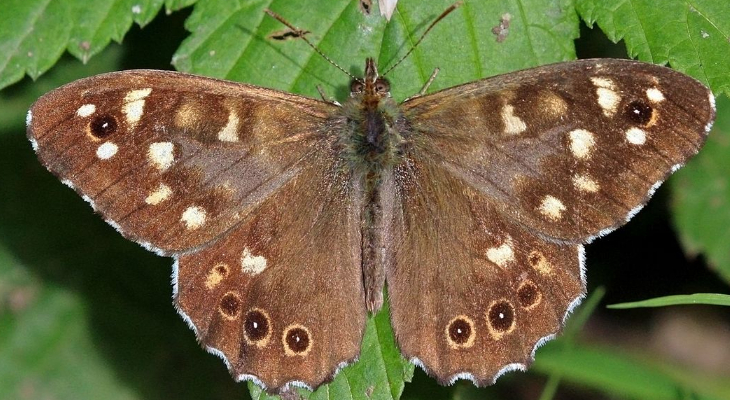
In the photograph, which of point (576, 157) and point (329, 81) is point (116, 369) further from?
point (576, 157)

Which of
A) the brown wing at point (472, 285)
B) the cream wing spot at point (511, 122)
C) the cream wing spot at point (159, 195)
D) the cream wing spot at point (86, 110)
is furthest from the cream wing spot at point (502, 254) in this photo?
the cream wing spot at point (86, 110)

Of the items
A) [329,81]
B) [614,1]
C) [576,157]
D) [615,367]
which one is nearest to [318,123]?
[329,81]

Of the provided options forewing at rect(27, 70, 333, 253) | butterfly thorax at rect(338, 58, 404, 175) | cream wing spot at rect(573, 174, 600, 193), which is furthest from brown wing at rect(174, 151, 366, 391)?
cream wing spot at rect(573, 174, 600, 193)

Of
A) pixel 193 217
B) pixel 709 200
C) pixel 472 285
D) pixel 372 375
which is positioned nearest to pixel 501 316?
pixel 472 285

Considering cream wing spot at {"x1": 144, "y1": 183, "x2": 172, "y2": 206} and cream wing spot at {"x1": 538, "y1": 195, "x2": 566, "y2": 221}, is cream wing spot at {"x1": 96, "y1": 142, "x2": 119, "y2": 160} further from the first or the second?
cream wing spot at {"x1": 538, "y1": 195, "x2": 566, "y2": 221}

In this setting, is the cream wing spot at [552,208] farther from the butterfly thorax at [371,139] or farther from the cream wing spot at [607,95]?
the butterfly thorax at [371,139]
